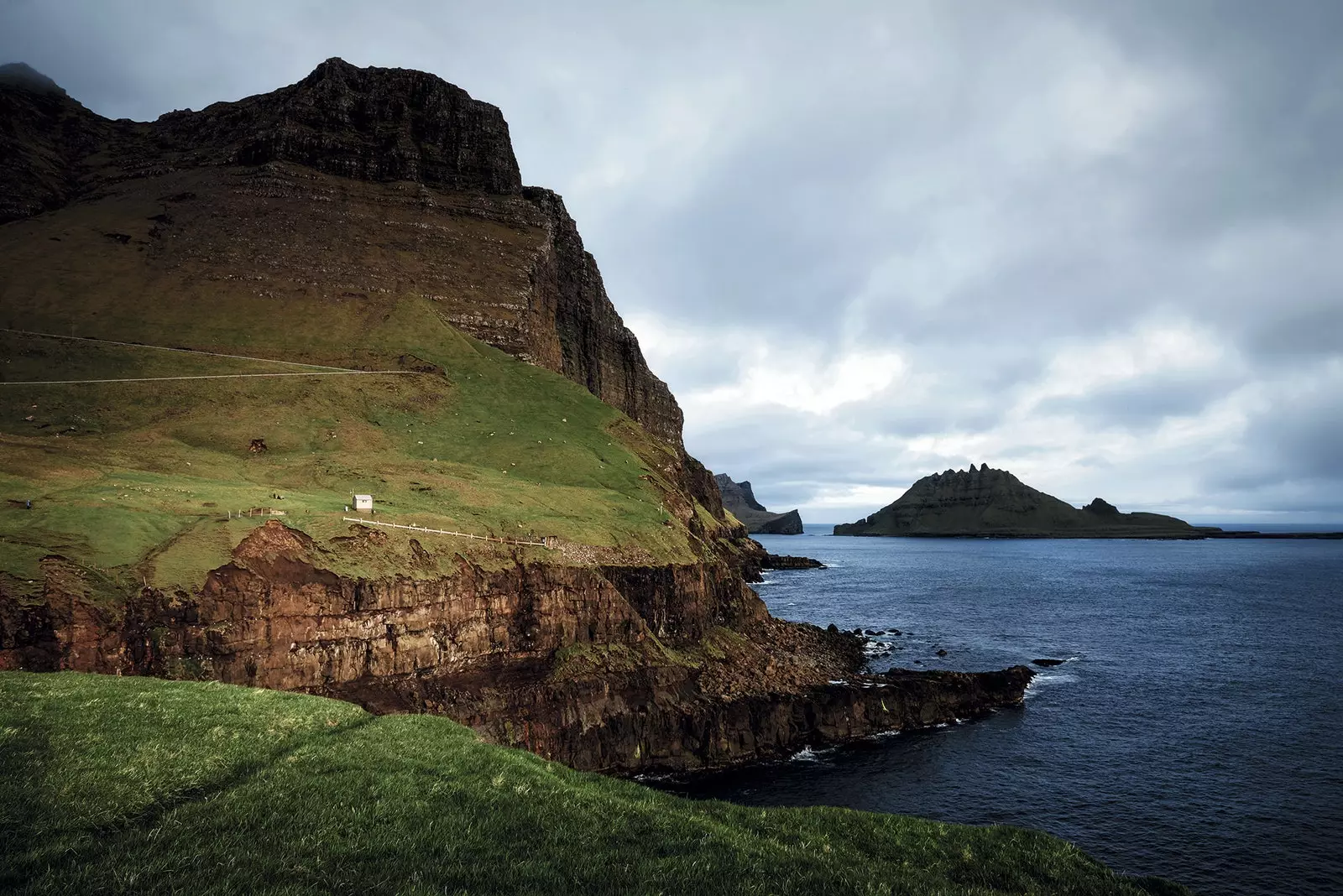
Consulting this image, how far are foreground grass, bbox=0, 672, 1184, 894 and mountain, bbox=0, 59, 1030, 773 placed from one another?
1495 cm

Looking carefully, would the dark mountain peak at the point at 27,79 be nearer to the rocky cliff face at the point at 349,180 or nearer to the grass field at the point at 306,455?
the rocky cliff face at the point at 349,180

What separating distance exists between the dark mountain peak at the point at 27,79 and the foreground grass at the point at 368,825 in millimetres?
177753

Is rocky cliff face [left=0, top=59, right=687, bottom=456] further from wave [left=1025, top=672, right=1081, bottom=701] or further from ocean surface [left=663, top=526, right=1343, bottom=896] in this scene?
wave [left=1025, top=672, right=1081, bottom=701]

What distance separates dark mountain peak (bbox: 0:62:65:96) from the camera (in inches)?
5017

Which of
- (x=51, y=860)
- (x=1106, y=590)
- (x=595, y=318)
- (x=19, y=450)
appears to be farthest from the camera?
(x=595, y=318)

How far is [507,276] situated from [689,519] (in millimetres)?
57934

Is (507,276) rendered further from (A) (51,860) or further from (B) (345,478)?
(A) (51,860)

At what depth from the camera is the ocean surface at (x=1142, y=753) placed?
3222cm

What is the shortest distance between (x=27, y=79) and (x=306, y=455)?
14577 cm

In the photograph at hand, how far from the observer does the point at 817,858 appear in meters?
12.7

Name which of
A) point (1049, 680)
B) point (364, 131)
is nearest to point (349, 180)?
point (364, 131)

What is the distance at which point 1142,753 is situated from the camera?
1719 inches

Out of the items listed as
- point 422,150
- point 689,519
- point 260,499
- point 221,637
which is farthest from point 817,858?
point 422,150

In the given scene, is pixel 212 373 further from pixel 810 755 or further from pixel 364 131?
pixel 810 755
